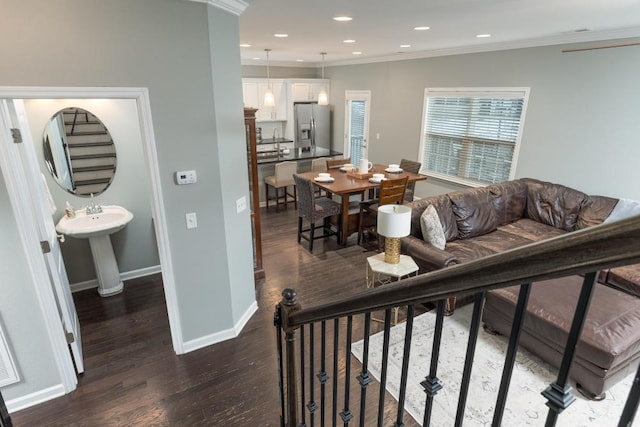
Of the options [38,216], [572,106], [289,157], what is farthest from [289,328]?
[289,157]

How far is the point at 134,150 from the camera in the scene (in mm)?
3861

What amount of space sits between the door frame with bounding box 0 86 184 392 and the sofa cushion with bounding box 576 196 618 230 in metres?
4.59

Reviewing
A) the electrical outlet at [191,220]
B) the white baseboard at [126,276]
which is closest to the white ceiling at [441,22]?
the electrical outlet at [191,220]

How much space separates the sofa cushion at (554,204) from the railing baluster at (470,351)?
4.50 metres

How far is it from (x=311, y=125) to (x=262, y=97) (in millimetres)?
1340

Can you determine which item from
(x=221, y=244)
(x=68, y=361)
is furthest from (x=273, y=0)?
(x=68, y=361)

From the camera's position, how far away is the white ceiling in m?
2.70

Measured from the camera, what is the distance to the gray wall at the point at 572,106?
4.04 metres

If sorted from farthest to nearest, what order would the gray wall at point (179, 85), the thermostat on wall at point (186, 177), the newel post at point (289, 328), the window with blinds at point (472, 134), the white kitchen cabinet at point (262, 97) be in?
1. the white kitchen cabinet at point (262, 97)
2. the window with blinds at point (472, 134)
3. the thermostat on wall at point (186, 177)
4. the gray wall at point (179, 85)
5. the newel post at point (289, 328)

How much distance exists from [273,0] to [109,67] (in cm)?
124

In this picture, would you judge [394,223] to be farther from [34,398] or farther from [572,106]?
[572,106]

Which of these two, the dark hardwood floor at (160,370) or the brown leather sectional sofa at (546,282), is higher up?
the brown leather sectional sofa at (546,282)

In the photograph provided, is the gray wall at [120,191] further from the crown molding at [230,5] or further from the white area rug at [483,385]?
the white area rug at [483,385]

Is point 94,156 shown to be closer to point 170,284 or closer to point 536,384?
point 170,284
